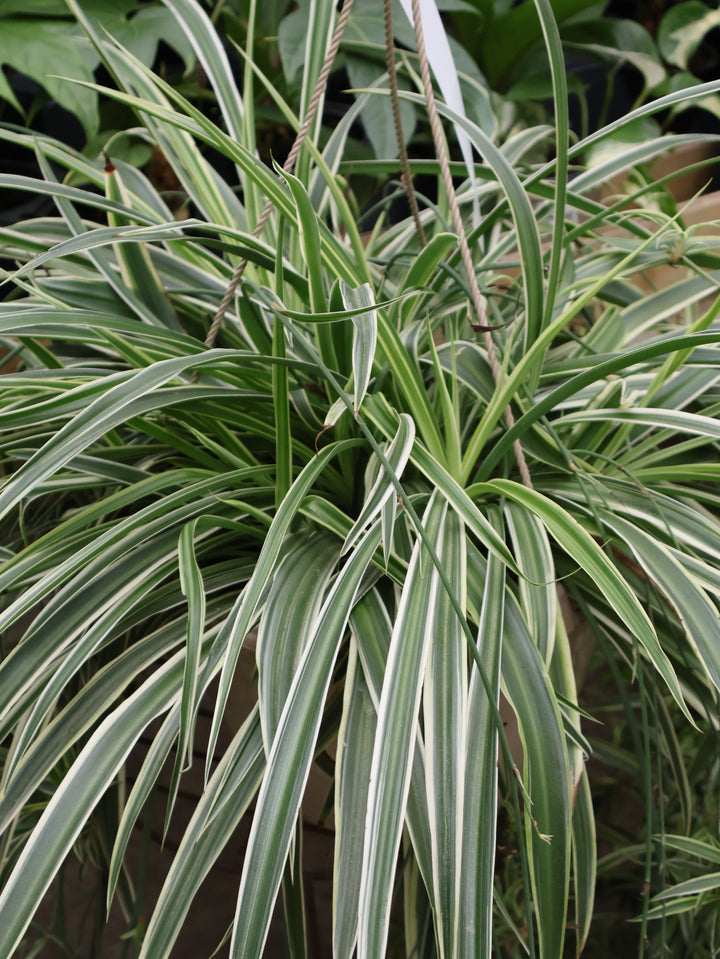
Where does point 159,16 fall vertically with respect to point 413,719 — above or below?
above

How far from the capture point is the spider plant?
0.39 metres

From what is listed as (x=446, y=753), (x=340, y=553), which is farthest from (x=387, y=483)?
(x=446, y=753)

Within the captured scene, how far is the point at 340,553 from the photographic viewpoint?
1.60ft

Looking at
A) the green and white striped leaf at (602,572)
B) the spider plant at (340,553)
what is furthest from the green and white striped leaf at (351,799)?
the green and white striped leaf at (602,572)

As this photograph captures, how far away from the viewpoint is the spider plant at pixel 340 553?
1.28 ft

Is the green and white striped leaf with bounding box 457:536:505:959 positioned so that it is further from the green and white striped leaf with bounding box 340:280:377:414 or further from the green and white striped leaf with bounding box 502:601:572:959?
the green and white striped leaf with bounding box 340:280:377:414

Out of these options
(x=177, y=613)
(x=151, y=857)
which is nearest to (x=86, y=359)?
(x=177, y=613)

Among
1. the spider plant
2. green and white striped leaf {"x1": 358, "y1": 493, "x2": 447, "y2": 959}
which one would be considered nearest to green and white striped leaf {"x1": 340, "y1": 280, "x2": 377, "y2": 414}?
the spider plant

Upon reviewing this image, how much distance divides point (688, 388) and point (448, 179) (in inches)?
10.5

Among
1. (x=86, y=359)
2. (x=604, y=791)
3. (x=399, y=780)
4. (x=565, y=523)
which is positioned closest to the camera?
(x=399, y=780)

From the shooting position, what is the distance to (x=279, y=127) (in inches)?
48.2

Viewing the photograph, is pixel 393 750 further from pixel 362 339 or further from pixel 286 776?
pixel 362 339

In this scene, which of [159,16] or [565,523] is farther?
[159,16]

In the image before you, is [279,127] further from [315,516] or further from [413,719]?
[413,719]
